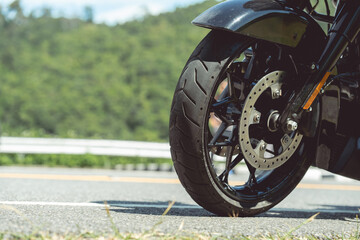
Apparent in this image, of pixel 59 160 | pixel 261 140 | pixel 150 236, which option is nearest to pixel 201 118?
pixel 261 140

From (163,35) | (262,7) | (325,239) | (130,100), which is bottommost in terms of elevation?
(130,100)

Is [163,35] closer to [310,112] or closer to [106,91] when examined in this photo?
[106,91]

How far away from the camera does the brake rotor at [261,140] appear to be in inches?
96.0

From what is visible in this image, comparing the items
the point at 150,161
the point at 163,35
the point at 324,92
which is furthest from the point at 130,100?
the point at 324,92

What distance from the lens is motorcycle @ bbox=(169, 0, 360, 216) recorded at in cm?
238

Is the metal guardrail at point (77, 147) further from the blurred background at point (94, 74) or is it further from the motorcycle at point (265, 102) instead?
the blurred background at point (94, 74)

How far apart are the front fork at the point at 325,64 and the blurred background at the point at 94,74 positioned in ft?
166

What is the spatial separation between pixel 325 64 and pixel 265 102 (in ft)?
1.23

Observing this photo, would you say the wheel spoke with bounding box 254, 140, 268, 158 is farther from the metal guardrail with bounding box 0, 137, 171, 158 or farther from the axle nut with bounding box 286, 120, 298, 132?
the metal guardrail with bounding box 0, 137, 171, 158

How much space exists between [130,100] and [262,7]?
62.3 metres

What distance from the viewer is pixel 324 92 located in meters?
2.67

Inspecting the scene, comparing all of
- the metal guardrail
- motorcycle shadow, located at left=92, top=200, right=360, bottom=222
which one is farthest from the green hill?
motorcycle shadow, located at left=92, top=200, right=360, bottom=222

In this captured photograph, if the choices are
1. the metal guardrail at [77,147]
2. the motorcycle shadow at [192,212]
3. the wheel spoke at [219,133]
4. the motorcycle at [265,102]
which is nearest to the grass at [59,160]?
the metal guardrail at [77,147]

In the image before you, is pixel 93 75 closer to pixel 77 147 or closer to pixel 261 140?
pixel 77 147
